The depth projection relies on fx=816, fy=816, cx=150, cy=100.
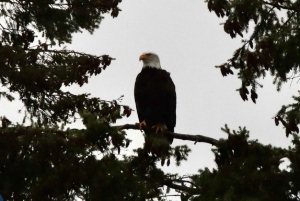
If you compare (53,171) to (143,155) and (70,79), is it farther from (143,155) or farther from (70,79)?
(70,79)

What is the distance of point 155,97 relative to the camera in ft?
32.8

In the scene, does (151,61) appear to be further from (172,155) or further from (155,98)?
(172,155)

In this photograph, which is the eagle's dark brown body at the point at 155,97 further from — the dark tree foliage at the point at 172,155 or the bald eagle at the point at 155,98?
the dark tree foliage at the point at 172,155

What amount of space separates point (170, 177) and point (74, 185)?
1724 millimetres

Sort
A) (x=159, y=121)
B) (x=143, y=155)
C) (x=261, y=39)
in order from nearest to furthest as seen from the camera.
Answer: (x=143, y=155)
(x=261, y=39)
(x=159, y=121)

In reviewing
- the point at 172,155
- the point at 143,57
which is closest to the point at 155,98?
the point at 143,57

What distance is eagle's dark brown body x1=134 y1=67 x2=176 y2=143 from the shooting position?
998 centimetres

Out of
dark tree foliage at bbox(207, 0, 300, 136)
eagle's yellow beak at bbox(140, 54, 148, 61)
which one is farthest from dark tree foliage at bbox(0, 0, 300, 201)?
eagle's yellow beak at bbox(140, 54, 148, 61)

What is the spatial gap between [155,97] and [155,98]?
1cm

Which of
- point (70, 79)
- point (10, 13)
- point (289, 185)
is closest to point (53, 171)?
point (289, 185)

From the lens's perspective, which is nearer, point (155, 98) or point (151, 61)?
point (155, 98)

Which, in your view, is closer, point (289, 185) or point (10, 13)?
point (289, 185)

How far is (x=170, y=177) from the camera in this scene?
813 cm

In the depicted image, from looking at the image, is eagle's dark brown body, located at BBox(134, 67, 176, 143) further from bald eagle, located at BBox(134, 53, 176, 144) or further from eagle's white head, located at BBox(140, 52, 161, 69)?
eagle's white head, located at BBox(140, 52, 161, 69)
